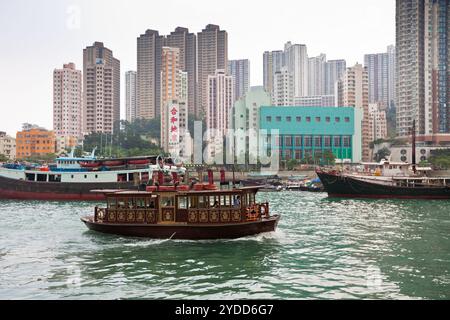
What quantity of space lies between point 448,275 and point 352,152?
225ft

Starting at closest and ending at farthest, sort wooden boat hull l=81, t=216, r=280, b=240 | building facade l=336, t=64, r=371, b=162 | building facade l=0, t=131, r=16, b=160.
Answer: wooden boat hull l=81, t=216, r=280, b=240, building facade l=0, t=131, r=16, b=160, building facade l=336, t=64, r=371, b=162

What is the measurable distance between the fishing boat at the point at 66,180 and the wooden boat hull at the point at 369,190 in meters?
15.1

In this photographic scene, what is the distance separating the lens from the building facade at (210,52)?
439 ft

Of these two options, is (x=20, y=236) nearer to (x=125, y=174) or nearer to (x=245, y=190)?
(x=245, y=190)

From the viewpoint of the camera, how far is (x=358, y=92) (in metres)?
101

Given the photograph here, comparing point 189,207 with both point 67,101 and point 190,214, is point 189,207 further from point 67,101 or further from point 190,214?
point 67,101

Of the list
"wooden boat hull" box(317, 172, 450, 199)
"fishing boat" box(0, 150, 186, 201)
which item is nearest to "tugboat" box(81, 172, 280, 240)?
"fishing boat" box(0, 150, 186, 201)

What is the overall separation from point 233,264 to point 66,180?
28804 mm

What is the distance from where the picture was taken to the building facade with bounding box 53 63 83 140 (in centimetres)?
9906

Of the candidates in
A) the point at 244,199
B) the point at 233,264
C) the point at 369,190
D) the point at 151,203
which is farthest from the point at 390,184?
the point at 233,264

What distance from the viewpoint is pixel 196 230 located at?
1675 centimetres

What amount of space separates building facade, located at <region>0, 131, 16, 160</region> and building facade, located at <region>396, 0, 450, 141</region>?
74.2m

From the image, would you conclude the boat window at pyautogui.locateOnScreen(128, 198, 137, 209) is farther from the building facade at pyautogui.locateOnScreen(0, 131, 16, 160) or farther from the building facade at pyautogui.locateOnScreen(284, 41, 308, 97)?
the building facade at pyautogui.locateOnScreen(284, 41, 308, 97)
